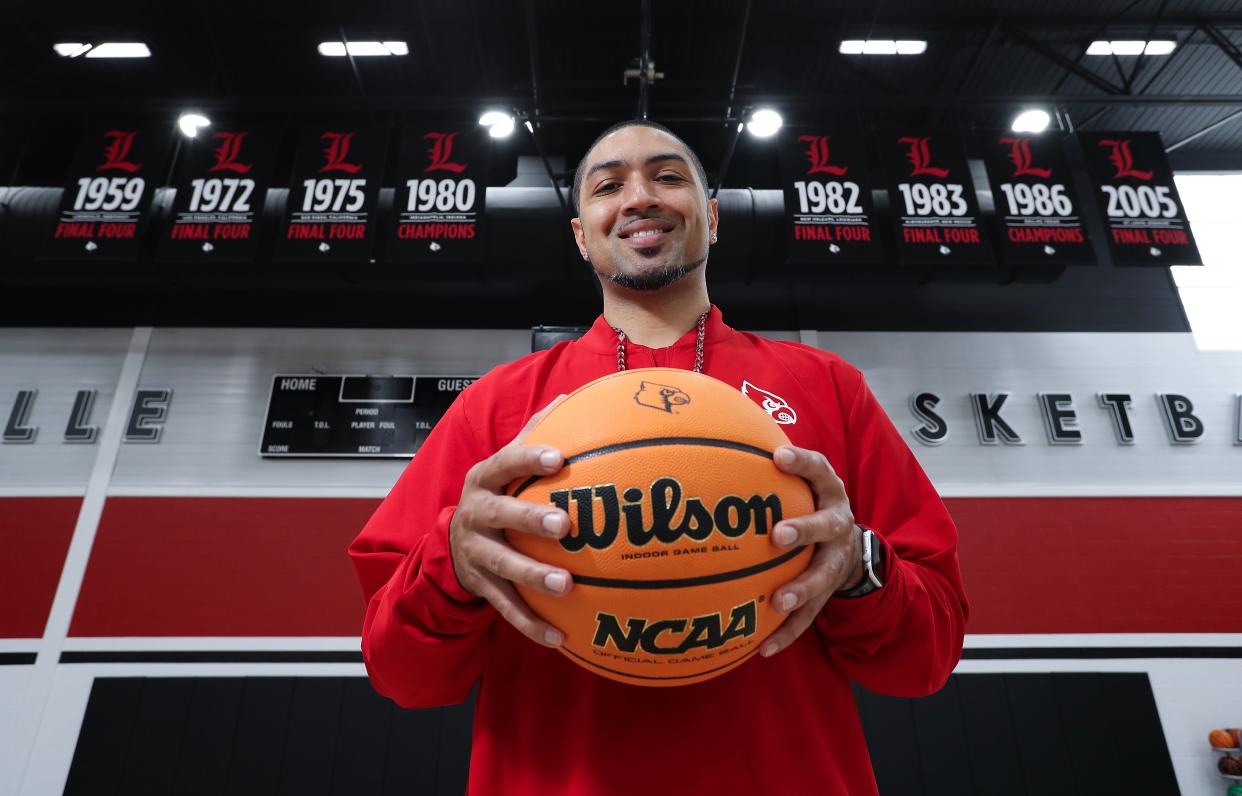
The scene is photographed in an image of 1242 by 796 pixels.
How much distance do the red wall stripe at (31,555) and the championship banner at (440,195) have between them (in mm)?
A: 3129

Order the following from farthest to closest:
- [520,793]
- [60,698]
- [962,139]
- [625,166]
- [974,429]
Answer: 1. [974,429]
2. [962,139]
3. [60,698]
4. [625,166]
5. [520,793]

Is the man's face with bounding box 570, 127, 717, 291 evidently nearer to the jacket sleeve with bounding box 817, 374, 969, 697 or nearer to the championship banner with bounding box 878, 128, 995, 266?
the jacket sleeve with bounding box 817, 374, 969, 697

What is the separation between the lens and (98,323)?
5.17 metres

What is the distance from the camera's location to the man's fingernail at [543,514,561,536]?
630 millimetres

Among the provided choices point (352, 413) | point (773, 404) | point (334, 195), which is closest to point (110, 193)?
point (334, 195)

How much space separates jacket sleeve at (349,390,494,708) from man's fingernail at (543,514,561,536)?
171 mm

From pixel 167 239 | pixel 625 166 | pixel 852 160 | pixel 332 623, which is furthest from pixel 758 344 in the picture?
pixel 167 239

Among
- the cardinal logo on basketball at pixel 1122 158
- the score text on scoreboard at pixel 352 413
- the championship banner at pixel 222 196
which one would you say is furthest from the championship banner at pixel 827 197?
the championship banner at pixel 222 196

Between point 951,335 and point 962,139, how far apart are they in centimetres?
150

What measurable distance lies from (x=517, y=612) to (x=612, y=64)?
5357 millimetres

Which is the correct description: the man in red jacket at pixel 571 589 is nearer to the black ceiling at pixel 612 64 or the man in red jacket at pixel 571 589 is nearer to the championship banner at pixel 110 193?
the black ceiling at pixel 612 64

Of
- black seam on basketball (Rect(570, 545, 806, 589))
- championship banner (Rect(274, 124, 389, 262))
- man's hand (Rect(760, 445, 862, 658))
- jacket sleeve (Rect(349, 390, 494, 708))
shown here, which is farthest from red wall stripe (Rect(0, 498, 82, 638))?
man's hand (Rect(760, 445, 862, 658))

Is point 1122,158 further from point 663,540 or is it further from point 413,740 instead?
point 413,740

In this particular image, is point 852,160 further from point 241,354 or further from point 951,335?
point 241,354
